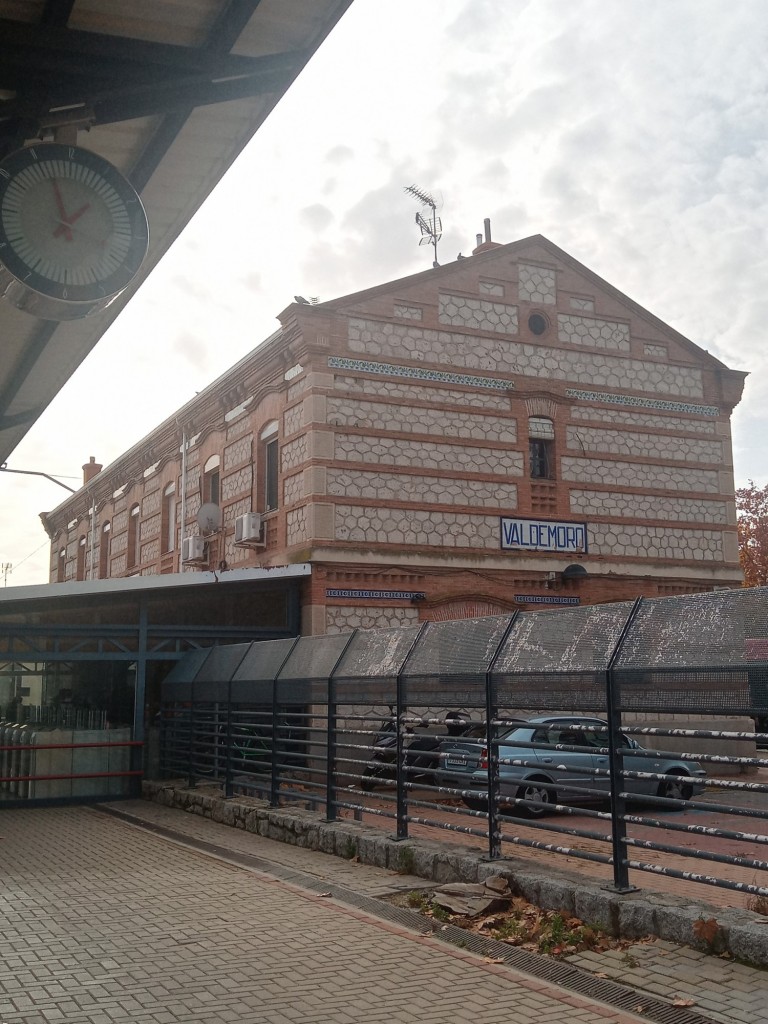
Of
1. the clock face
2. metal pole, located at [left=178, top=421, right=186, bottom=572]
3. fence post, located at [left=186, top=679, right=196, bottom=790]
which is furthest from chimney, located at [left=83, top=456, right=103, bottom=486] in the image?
the clock face

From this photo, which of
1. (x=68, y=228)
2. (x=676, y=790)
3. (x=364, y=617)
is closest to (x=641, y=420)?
(x=364, y=617)

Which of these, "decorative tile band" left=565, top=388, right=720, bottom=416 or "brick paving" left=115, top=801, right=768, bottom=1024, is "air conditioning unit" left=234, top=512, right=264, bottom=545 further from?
"brick paving" left=115, top=801, right=768, bottom=1024

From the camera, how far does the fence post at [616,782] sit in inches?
291

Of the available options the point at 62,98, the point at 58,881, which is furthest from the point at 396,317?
the point at 62,98

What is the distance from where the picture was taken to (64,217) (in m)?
4.60

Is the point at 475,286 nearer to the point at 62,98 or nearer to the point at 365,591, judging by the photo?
the point at 365,591

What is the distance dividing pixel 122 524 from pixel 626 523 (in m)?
17.9

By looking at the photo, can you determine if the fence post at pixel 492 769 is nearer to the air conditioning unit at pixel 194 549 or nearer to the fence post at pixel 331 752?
the fence post at pixel 331 752

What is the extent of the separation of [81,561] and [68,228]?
3694 centimetres

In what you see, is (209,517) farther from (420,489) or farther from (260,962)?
(260,962)

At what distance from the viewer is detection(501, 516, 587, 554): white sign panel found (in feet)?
71.6

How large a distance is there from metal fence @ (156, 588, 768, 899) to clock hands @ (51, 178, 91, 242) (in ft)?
16.1

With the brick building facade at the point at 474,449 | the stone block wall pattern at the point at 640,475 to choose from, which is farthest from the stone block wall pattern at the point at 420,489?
the stone block wall pattern at the point at 640,475

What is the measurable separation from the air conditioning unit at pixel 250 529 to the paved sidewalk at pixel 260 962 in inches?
443
